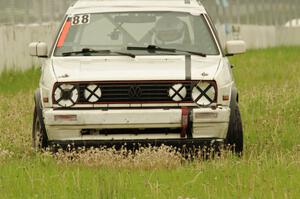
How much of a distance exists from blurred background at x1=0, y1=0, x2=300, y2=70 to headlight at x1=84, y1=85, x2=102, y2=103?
15134 millimetres

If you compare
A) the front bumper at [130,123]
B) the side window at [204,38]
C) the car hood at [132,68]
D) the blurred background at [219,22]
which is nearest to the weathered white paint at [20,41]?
the blurred background at [219,22]

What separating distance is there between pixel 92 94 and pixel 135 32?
1623mm

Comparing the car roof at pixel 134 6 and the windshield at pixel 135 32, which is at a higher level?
the car roof at pixel 134 6

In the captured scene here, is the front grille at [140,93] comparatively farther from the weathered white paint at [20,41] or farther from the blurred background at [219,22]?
the blurred background at [219,22]

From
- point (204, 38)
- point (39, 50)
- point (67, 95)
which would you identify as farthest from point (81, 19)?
point (67, 95)

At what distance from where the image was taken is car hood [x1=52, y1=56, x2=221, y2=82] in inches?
443

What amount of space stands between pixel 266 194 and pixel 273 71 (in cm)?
1914

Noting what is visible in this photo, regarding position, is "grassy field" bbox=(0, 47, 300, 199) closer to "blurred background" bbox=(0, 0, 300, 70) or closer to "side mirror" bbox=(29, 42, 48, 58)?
"side mirror" bbox=(29, 42, 48, 58)

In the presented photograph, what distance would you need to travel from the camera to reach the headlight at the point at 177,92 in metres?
11.2

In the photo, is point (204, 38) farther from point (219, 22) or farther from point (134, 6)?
point (219, 22)

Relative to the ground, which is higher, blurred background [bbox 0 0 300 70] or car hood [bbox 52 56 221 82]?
blurred background [bbox 0 0 300 70]

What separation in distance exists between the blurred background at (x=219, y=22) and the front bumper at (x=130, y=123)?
49.7 ft

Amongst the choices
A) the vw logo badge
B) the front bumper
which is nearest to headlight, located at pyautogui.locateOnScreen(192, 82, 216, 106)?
the front bumper

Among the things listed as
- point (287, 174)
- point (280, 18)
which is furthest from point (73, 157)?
point (280, 18)
